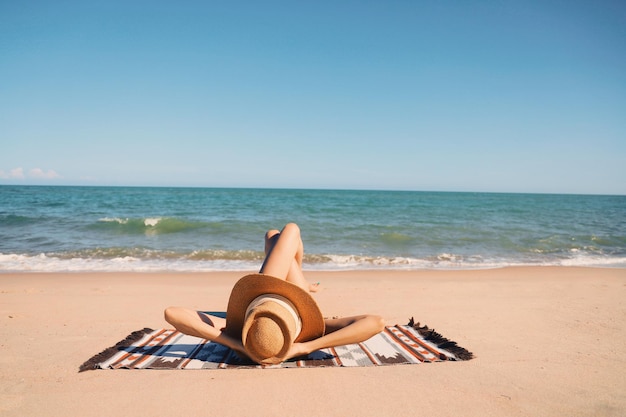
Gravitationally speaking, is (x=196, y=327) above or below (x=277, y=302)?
below

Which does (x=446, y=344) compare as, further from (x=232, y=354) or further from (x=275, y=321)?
(x=232, y=354)

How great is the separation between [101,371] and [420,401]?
2587 millimetres

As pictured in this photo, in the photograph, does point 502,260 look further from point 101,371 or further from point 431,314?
point 101,371

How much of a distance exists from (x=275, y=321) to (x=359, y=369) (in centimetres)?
98

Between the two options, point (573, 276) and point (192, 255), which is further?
point (192, 255)

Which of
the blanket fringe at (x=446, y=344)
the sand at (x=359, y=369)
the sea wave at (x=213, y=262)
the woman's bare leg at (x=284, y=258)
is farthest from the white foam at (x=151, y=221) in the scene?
the blanket fringe at (x=446, y=344)

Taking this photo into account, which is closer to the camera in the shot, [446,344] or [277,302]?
[277,302]

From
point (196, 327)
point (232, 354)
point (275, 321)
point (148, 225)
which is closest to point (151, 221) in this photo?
point (148, 225)

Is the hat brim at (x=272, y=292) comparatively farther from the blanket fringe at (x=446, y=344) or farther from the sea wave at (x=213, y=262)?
the sea wave at (x=213, y=262)

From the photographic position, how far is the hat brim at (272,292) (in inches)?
116

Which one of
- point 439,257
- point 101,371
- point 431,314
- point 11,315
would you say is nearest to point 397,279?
point 431,314

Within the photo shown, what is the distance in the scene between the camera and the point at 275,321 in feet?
9.14

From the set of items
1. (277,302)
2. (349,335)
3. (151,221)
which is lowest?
(151,221)

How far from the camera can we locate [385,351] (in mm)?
3584
